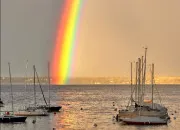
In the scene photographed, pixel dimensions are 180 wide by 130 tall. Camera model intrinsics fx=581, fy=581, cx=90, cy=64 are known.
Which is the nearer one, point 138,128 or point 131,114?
point 138,128

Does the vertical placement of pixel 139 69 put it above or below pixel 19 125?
above

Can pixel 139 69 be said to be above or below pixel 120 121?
above

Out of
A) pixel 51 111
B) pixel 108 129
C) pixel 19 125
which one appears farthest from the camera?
pixel 51 111

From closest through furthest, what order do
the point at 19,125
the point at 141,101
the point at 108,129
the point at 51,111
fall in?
the point at 108,129 → the point at 19,125 → the point at 141,101 → the point at 51,111

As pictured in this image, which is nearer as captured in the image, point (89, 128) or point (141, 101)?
point (89, 128)

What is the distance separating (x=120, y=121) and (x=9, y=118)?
18334 millimetres

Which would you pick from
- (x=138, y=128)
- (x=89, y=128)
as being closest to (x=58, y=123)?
(x=89, y=128)

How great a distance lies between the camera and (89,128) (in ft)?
300

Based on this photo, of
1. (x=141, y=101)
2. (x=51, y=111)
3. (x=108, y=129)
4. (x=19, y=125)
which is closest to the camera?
(x=108, y=129)

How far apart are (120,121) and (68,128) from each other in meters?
10.3

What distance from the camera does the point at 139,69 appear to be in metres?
106

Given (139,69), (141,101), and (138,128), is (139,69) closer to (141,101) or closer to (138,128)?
(141,101)

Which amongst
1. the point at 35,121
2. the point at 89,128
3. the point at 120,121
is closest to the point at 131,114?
the point at 120,121

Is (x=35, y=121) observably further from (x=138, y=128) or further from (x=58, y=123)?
(x=138, y=128)
